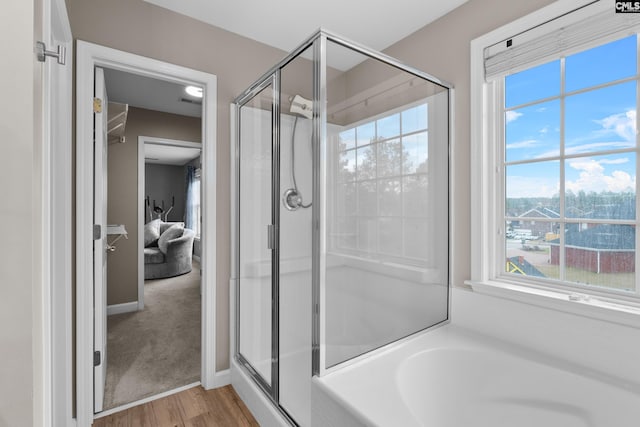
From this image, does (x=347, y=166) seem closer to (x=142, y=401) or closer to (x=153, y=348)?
(x=142, y=401)

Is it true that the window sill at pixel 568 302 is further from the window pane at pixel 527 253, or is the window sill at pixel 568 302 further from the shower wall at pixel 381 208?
the shower wall at pixel 381 208

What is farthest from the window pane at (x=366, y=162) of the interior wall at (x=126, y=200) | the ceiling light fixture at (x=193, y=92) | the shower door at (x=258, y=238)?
the interior wall at (x=126, y=200)

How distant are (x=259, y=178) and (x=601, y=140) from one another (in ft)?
5.68

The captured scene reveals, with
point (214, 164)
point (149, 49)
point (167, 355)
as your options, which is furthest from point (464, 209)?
point (167, 355)

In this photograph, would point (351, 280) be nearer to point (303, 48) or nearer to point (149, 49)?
point (303, 48)

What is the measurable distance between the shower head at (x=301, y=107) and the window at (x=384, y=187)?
190 millimetres

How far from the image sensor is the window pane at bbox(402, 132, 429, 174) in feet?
5.34

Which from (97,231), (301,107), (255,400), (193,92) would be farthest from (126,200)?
(301,107)

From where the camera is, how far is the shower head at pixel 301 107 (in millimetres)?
1412

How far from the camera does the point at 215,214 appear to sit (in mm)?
2072

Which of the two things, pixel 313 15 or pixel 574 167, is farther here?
pixel 313 15

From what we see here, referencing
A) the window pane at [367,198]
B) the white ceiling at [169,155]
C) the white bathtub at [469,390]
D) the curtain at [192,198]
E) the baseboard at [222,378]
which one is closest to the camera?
the white bathtub at [469,390]

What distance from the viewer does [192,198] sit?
7203 mm

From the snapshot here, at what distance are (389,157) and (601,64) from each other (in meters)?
1.01
